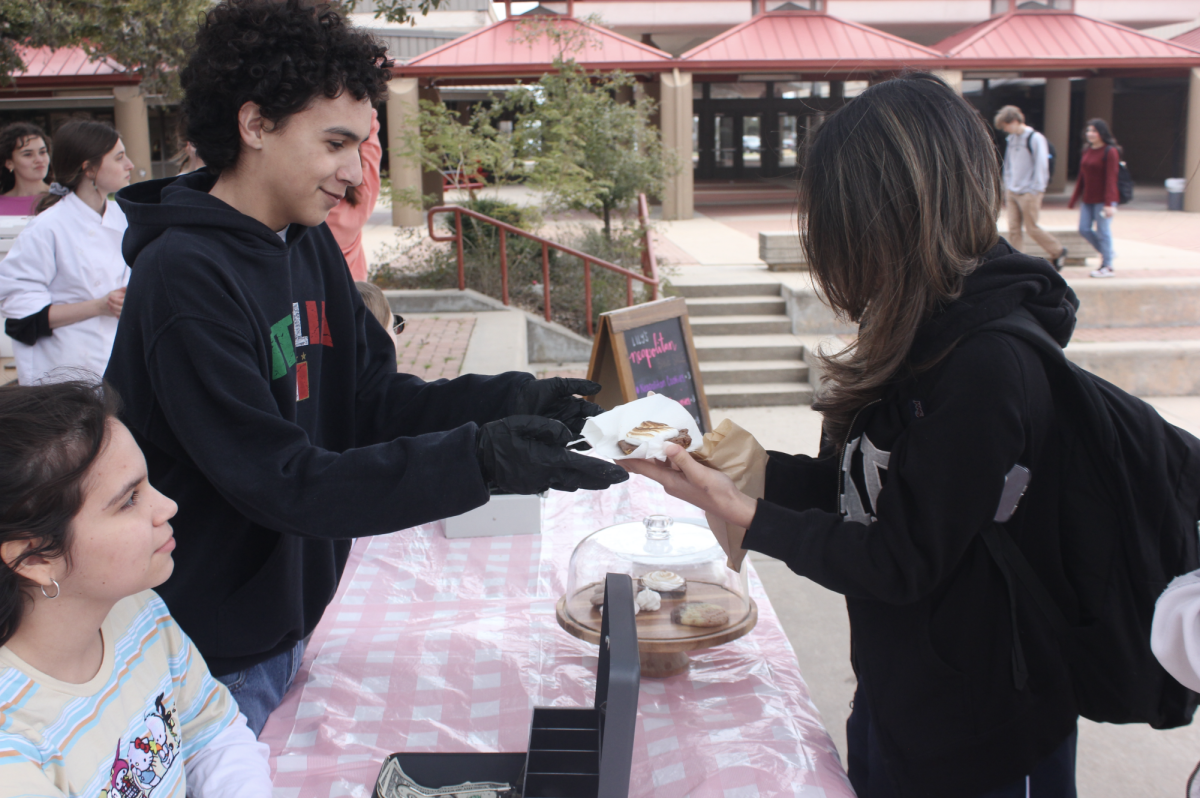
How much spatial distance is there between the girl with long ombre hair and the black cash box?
0.35m

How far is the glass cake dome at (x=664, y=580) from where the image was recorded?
7.04 ft

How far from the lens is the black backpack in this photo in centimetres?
149

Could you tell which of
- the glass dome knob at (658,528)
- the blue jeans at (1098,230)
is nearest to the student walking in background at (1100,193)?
the blue jeans at (1098,230)

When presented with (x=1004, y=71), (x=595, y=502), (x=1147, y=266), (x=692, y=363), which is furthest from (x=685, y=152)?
(x=595, y=502)

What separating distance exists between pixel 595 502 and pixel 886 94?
6.76 feet

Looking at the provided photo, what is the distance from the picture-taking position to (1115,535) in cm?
151

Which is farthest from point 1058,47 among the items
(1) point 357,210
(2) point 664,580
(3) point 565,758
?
(3) point 565,758

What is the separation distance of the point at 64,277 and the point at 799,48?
17.1 m

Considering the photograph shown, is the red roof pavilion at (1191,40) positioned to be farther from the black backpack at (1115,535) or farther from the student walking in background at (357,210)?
the black backpack at (1115,535)

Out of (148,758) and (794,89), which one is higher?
(794,89)

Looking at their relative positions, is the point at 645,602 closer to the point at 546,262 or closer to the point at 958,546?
the point at 958,546

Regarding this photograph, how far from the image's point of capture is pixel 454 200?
1119 cm

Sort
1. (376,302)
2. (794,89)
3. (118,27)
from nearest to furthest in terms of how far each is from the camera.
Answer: (376,302) < (118,27) < (794,89)

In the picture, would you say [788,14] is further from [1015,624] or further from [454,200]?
[1015,624]
